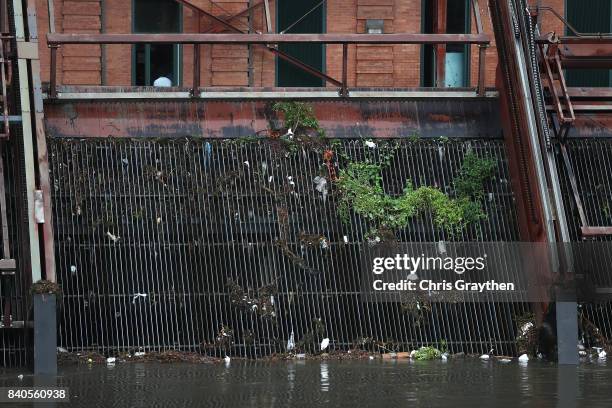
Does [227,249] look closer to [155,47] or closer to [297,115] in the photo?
[297,115]

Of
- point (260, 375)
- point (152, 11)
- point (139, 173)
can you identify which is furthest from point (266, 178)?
point (152, 11)

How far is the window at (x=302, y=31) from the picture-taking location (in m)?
23.9

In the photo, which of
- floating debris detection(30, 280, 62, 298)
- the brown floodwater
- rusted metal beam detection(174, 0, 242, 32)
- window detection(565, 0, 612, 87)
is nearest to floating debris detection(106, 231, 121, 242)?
the brown floodwater

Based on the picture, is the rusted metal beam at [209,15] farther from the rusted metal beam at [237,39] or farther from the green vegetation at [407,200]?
the green vegetation at [407,200]

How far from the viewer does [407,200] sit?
18.1 metres

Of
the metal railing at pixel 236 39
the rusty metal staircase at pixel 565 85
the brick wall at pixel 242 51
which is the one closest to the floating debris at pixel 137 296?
the metal railing at pixel 236 39

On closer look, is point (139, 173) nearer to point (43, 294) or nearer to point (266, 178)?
point (266, 178)

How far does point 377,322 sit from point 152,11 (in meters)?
9.32

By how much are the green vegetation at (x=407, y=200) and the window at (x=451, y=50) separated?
230 inches

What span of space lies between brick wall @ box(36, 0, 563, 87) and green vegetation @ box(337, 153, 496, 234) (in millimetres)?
5687

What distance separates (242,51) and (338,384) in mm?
10759

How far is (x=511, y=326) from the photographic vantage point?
675 inches

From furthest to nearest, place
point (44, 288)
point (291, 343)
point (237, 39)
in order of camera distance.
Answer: point (237, 39) < point (291, 343) < point (44, 288)

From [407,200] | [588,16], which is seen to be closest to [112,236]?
[407,200]
